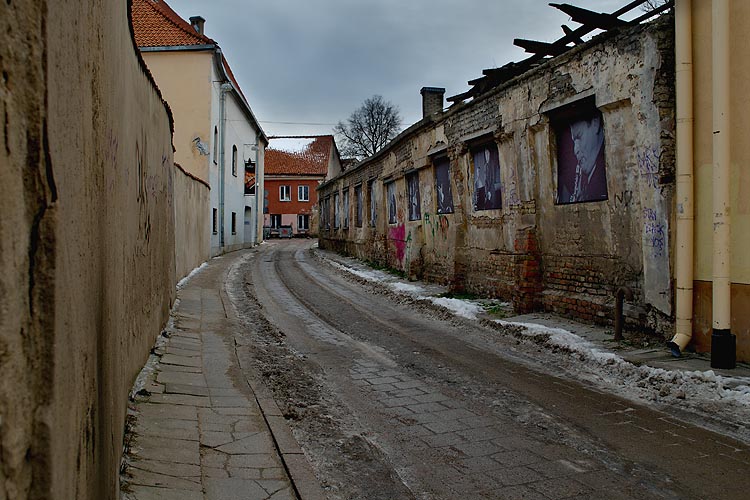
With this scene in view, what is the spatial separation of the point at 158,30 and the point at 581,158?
20002 millimetres

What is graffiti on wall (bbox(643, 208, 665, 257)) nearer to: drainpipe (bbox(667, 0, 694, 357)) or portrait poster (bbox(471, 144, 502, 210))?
drainpipe (bbox(667, 0, 694, 357))

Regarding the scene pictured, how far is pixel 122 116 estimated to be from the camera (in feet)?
11.2

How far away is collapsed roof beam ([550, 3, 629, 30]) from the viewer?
28.3ft

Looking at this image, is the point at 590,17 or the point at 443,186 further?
the point at 443,186

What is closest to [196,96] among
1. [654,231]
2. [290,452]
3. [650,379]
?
[654,231]

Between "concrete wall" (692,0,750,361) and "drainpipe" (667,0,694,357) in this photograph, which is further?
"drainpipe" (667,0,694,357)

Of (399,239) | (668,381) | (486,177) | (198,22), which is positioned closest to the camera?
(668,381)

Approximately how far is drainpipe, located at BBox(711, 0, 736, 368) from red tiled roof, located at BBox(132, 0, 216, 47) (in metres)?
20.2

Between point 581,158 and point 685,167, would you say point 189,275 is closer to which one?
point 581,158

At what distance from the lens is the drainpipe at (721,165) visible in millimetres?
Answer: 5922

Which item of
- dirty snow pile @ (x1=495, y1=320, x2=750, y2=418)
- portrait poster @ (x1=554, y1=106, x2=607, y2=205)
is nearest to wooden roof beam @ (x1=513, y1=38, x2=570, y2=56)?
portrait poster @ (x1=554, y1=106, x2=607, y2=205)

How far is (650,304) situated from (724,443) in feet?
10.3

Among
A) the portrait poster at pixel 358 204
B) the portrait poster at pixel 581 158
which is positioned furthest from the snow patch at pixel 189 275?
the portrait poster at pixel 581 158

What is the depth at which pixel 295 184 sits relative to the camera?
2094 inches
